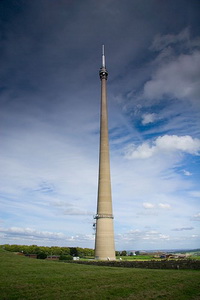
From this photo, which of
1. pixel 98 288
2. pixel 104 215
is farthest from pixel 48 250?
pixel 98 288

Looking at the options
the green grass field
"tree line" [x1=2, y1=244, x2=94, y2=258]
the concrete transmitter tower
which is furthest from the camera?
"tree line" [x1=2, y1=244, x2=94, y2=258]

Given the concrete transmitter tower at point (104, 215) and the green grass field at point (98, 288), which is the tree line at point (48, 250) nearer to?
the concrete transmitter tower at point (104, 215)

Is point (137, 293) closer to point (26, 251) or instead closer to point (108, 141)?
point (108, 141)

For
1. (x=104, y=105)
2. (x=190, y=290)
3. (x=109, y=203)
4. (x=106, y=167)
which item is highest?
(x=104, y=105)

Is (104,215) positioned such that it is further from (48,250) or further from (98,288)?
(48,250)

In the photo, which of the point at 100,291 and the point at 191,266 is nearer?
the point at 100,291

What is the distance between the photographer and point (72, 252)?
99.5 meters

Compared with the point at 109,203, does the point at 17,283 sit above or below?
below

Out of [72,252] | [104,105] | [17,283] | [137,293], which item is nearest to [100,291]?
[137,293]

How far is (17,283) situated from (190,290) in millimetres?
11803

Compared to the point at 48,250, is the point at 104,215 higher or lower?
higher

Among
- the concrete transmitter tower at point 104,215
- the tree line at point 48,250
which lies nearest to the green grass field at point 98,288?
the concrete transmitter tower at point 104,215

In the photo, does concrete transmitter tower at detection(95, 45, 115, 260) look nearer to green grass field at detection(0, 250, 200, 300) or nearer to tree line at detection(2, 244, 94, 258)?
green grass field at detection(0, 250, 200, 300)

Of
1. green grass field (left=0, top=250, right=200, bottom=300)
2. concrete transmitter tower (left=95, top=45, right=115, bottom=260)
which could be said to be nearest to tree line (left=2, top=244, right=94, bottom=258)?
concrete transmitter tower (left=95, top=45, right=115, bottom=260)
